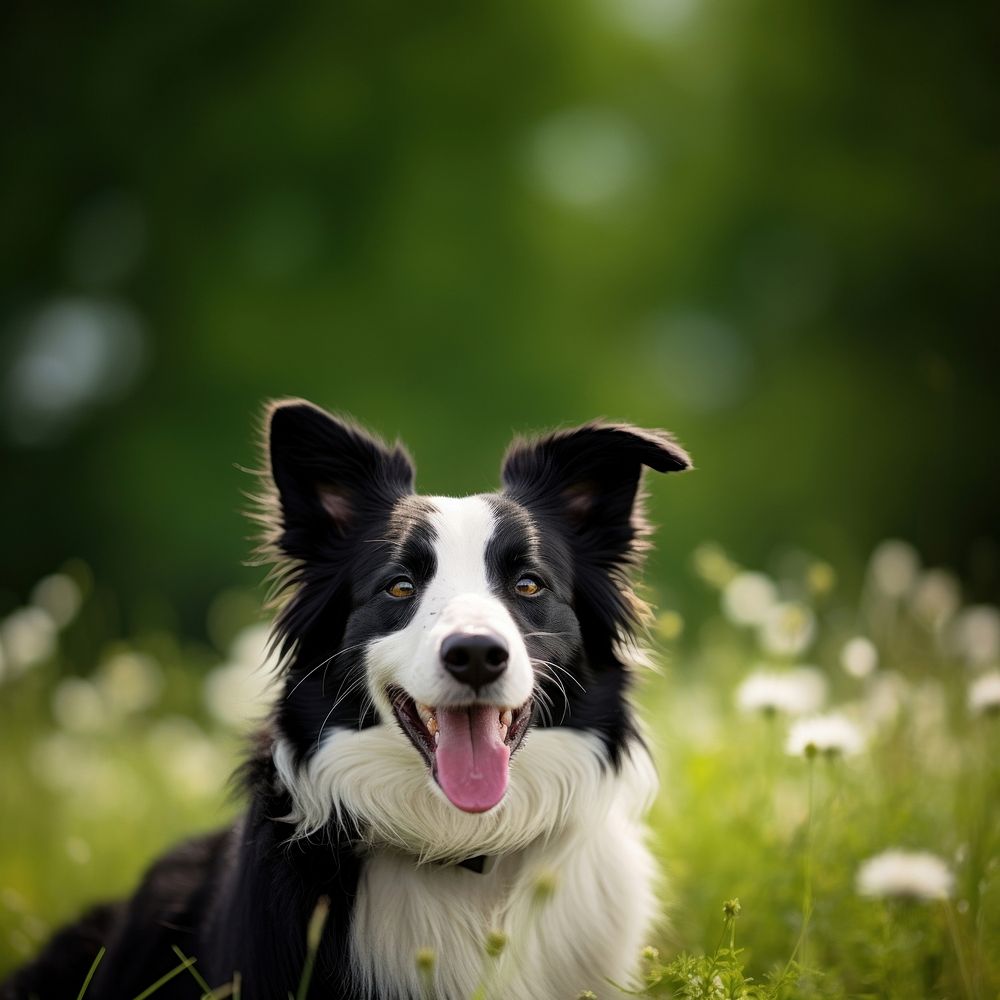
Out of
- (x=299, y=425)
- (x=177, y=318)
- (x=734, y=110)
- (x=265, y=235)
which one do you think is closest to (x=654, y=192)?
(x=734, y=110)

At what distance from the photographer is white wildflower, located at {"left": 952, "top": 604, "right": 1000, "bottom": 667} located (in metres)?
4.76

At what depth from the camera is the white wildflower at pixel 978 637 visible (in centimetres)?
476

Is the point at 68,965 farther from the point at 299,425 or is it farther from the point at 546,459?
the point at 546,459

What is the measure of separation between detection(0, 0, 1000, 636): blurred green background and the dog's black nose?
1026 centimetres

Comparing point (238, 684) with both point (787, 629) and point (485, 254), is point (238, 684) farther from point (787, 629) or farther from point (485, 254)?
point (485, 254)

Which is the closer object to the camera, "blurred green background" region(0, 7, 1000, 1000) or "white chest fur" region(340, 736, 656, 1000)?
"white chest fur" region(340, 736, 656, 1000)

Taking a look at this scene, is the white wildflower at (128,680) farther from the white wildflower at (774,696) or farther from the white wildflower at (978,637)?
the white wildflower at (978,637)

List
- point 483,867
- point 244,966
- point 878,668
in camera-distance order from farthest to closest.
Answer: point 878,668, point 483,867, point 244,966

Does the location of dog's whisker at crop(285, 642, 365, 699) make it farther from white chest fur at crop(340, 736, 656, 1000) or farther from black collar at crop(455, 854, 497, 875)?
black collar at crop(455, 854, 497, 875)

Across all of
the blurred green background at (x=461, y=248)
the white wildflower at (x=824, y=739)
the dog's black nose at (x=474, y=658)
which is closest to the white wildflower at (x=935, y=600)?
the white wildflower at (x=824, y=739)

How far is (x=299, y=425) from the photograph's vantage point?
3555 millimetres

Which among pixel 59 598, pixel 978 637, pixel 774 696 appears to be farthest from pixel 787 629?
pixel 59 598

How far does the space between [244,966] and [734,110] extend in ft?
44.0

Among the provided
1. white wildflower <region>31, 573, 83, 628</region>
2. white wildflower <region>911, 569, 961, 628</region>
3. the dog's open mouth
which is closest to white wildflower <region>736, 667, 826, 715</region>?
white wildflower <region>911, 569, 961, 628</region>
